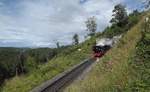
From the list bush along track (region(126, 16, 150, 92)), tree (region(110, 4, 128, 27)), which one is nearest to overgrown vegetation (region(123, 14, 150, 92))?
bush along track (region(126, 16, 150, 92))

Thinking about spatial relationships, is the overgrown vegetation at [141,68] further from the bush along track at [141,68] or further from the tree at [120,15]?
the tree at [120,15]

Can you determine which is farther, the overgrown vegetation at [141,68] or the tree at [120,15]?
the tree at [120,15]

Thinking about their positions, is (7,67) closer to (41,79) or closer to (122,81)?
(41,79)

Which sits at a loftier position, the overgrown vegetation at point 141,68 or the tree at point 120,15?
the tree at point 120,15

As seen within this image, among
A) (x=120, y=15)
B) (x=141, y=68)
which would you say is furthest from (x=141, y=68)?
(x=120, y=15)

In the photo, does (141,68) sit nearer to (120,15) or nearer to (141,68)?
(141,68)

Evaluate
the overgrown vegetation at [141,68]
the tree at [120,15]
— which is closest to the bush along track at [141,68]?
the overgrown vegetation at [141,68]

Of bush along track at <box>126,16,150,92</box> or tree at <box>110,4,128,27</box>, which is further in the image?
tree at <box>110,4,128,27</box>

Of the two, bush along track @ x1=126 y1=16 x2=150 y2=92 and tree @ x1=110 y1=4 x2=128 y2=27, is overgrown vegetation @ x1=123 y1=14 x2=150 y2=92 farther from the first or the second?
tree @ x1=110 y1=4 x2=128 y2=27

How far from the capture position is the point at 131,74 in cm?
1102

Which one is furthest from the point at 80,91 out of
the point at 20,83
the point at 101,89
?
Answer: the point at 20,83

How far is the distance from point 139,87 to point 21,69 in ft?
523

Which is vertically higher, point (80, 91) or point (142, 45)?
point (142, 45)

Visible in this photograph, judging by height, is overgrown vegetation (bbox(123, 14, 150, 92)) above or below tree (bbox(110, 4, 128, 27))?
below
